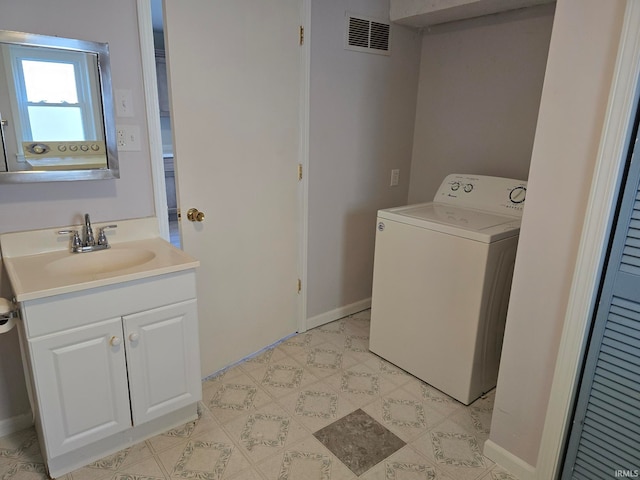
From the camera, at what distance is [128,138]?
1.84 metres

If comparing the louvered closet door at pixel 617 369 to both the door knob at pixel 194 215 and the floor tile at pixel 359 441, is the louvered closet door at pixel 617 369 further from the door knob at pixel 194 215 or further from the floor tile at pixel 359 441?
the door knob at pixel 194 215

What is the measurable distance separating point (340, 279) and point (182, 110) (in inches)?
61.5

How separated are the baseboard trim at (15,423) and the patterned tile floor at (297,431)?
1.2 inches

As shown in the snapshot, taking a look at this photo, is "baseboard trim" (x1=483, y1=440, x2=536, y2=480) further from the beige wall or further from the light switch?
the light switch

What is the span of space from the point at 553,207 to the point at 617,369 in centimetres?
57

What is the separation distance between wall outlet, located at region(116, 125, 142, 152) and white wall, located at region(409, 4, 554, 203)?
6.54 feet

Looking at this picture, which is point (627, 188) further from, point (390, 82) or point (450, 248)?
point (390, 82)

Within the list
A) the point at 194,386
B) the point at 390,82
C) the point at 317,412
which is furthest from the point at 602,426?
the point at 390,82

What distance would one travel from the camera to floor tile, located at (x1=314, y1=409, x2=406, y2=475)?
1.74 m

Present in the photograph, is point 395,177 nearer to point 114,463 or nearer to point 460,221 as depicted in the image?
point 460,221

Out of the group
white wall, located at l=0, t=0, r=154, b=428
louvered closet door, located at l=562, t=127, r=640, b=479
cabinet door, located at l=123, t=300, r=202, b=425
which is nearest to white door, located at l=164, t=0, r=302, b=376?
white wall, located at l=0, t=0, r=154, b=428

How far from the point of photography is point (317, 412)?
6.63ft

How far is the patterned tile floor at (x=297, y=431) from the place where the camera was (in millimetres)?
1670

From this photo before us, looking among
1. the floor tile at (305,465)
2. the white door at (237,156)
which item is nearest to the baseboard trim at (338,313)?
the white door at (237,156)
